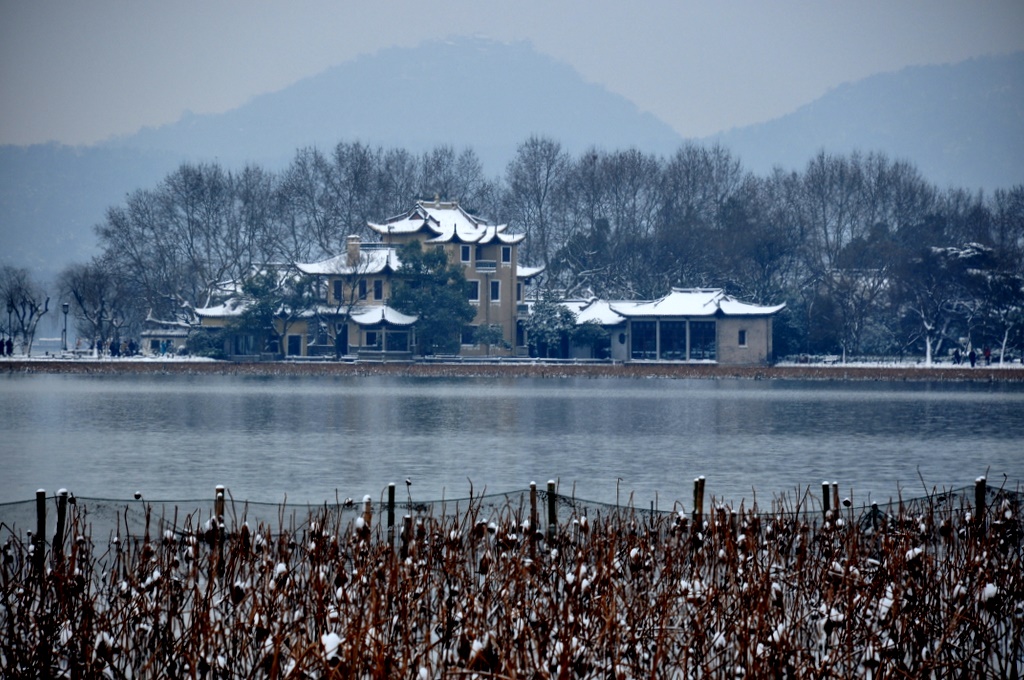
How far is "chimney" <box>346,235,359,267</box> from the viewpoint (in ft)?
180

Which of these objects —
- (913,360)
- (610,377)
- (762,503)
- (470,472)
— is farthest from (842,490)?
(913,360)

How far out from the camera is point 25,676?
19.0 feet

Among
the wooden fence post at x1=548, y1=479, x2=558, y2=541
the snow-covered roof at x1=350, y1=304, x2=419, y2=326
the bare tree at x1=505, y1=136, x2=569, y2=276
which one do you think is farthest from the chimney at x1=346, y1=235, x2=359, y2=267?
the wooden fence post at x1=548, y1=479, x2=558, y2=541

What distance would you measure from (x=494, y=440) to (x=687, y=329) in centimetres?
2902

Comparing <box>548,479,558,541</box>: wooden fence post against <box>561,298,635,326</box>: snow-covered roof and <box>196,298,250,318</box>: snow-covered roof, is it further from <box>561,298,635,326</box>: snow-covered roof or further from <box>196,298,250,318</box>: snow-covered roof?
<box>196,298,250,318</box>: snow-covered roof

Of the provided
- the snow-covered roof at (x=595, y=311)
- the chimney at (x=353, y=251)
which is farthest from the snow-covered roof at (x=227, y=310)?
the snow-covered roof at (x=595, y=311)

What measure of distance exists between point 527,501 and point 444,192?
2591 inches

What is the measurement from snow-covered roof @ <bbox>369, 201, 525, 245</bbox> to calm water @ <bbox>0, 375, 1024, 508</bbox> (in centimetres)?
1501

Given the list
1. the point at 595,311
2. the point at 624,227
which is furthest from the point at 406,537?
the point at 624,227

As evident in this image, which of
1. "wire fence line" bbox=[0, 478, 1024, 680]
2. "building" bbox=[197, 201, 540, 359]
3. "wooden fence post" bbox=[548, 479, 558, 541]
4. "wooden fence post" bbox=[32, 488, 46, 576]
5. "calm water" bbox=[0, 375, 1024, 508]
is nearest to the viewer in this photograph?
"wire fence line" bbox=[0, 478, 1024, 680]

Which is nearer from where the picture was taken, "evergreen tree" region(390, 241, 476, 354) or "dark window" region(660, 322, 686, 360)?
"evergreen tree" region(390, 241, 476, 354)

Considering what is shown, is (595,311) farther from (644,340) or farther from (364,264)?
(364,264)

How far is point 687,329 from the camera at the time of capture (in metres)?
53.5

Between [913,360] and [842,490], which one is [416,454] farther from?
[913,360]
